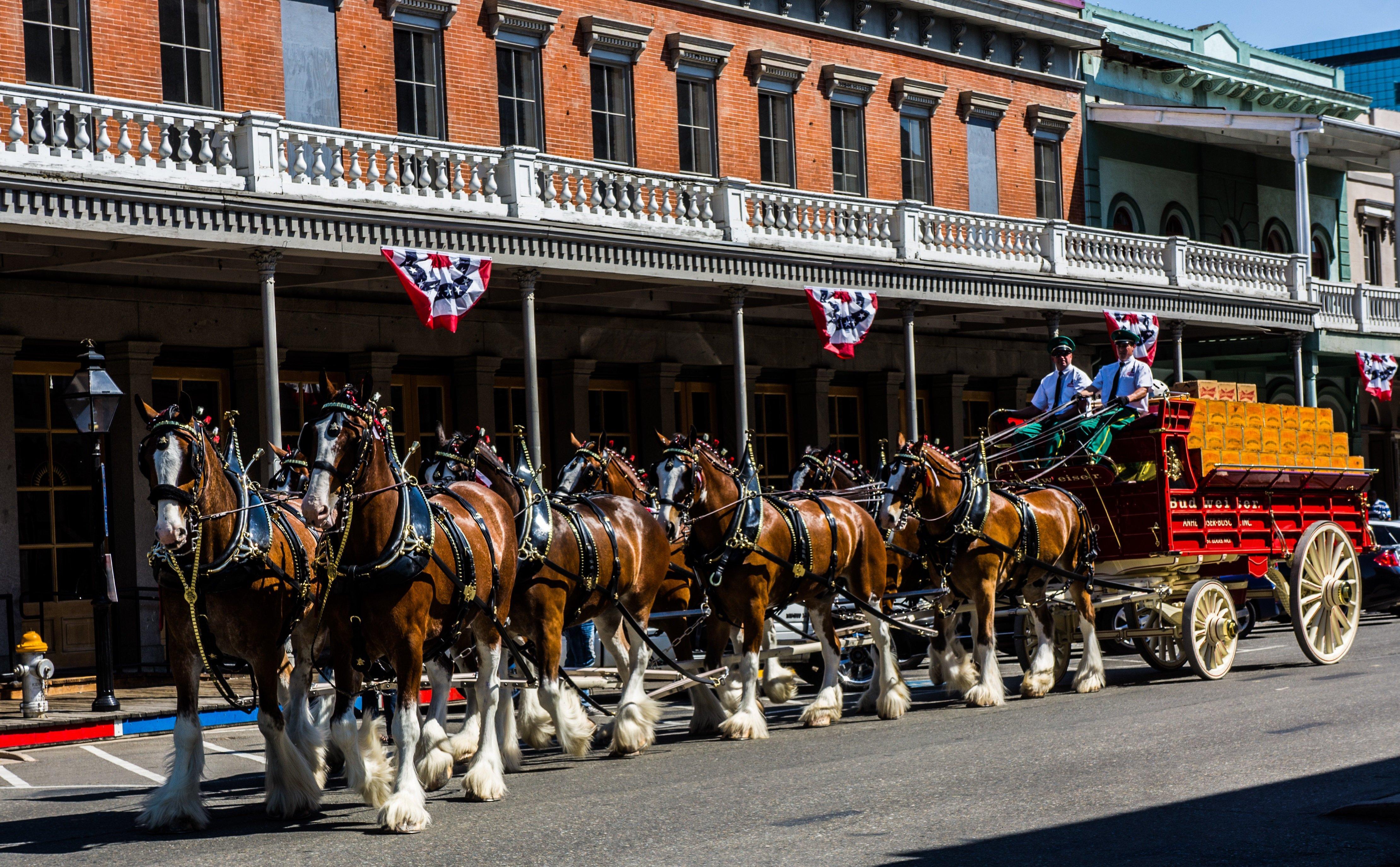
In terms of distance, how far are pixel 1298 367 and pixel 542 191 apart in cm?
1540

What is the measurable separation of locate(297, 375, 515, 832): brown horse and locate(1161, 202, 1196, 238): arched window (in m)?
26.0

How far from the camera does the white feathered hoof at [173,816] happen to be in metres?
8.81

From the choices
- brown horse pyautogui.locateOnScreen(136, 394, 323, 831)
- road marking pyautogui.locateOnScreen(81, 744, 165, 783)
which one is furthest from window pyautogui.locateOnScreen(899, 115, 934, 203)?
brown horse pyautogui.locateOnScreen(136, 394, 323, 831)

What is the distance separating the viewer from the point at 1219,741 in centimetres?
1055

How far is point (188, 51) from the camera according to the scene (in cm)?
1983

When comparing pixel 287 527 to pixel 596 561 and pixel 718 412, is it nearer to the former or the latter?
pixel 596 561

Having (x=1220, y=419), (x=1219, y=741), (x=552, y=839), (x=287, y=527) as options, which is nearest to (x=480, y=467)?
(x=287, y=527)

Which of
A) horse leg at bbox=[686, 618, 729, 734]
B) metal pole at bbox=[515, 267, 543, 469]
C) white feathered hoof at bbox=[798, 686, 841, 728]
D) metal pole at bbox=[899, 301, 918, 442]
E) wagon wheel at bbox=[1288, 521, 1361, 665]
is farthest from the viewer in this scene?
metal pole at bbox=[899, 301, 918, 442]

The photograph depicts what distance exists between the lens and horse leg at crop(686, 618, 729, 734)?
40.7 ft

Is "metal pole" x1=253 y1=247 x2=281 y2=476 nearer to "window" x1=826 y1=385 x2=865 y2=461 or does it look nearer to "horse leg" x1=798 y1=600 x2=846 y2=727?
"horse leg" x1=798 y1=600 x2=846 y2=727

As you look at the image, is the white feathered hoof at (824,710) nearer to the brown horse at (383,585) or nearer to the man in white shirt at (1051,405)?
the man in white shirt at (1051,405)

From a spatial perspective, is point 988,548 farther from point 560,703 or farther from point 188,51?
point 188,51

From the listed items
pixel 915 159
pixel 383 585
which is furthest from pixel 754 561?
pixel 915 159

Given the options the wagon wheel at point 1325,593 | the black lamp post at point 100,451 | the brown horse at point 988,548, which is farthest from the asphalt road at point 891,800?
the black lamp post at point 100,451
